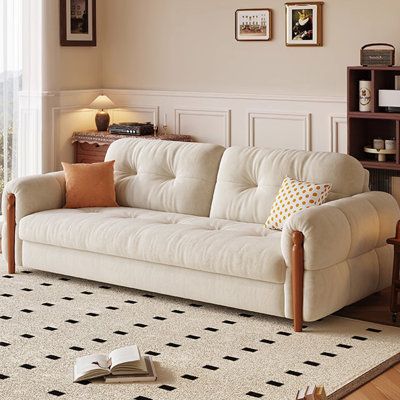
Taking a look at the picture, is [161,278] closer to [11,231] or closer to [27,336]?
[27,336]

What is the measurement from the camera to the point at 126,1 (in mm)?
7973

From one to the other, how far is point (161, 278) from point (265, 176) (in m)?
0.92

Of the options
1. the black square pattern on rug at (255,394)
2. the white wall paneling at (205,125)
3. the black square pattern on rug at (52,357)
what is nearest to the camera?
the black square pattern on rug at (255,394)

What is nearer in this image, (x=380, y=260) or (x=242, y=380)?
(x=242, y=380)

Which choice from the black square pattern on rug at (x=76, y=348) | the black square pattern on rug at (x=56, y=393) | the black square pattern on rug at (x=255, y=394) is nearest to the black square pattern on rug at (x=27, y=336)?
the black square pattern on rug at (x=76, y=348)

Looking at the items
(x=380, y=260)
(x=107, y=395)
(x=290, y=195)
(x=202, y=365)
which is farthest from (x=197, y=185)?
(x=107, y=395)

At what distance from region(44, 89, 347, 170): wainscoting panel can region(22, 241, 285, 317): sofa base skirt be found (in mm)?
1972

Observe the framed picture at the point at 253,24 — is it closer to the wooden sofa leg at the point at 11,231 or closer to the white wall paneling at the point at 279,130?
the white wall paneling at the point at 279,130

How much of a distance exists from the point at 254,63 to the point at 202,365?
3.51 meters

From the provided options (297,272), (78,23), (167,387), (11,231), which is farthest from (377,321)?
(78,23)

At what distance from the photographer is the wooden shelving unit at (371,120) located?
251 inches

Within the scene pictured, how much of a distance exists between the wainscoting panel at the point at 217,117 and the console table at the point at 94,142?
0.07m

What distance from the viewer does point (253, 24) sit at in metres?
7.23

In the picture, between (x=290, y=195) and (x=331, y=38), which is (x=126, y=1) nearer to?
(x=331, y=38)
